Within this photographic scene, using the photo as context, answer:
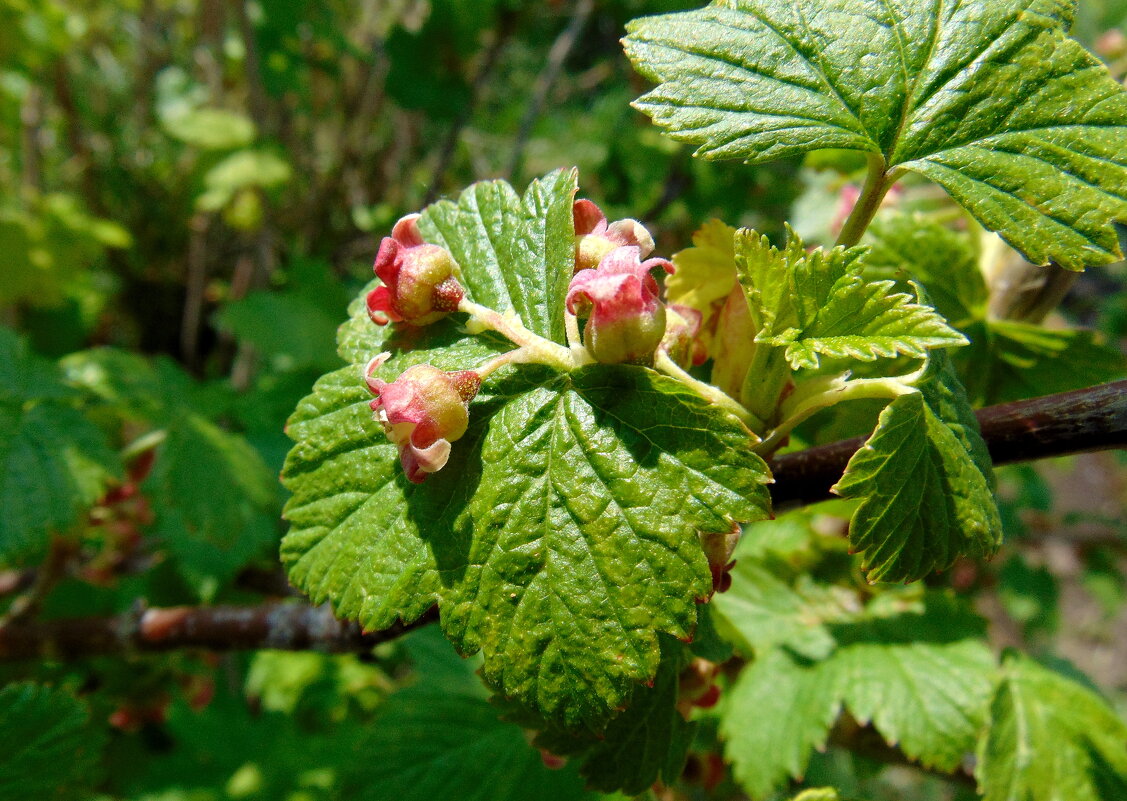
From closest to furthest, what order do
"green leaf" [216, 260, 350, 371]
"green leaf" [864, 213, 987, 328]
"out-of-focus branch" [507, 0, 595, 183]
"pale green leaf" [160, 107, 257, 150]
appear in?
"green leaf" [864, 213, 987, 328] < "green leaf" [216, 260, 350, 371] < "out-of-focus branch" [507, 0, 595, 183] < "pale green leaf" [160, 107, 257, 150]

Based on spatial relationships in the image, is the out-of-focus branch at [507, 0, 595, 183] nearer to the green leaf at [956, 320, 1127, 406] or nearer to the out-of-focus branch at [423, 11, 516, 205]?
the out-of-focus branch at [423, 11, 516, 205]

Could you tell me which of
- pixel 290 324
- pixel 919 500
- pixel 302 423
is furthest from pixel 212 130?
pixel 919 500

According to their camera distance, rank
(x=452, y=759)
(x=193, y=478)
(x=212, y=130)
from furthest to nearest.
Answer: (x=212, y=130), (x=193, y=478), (x=452, y=759)

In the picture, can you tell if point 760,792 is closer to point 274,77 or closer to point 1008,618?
point 274,77

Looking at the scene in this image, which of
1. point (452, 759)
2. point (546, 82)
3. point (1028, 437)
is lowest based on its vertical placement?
point (452, 759)

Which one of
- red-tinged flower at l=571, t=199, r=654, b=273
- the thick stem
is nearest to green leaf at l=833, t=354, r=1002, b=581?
the thick stem

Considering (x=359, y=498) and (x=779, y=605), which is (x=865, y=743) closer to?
(x=779, y=605)
